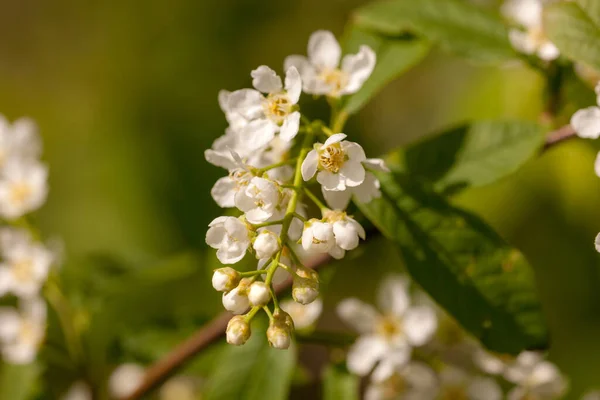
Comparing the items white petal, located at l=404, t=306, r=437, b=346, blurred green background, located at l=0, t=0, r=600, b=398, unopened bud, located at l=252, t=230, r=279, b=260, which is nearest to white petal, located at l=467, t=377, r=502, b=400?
white petal, located at l=404, t=306, r=437, b=346

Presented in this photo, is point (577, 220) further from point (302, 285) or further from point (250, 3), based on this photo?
point (250, 3)

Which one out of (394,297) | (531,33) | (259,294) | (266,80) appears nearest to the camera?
(259,294)

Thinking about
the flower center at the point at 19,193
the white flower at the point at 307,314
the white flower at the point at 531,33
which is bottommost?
the white flower at the point at 307,314

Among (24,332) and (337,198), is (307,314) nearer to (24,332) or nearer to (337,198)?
(337,198)

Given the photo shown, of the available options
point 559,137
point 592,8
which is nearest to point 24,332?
point 559,137

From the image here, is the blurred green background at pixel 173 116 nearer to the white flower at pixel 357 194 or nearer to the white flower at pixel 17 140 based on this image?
the white flower at pixel 17 140

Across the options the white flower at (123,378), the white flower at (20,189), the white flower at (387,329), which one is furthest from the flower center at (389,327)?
the white flower at (20,189)
